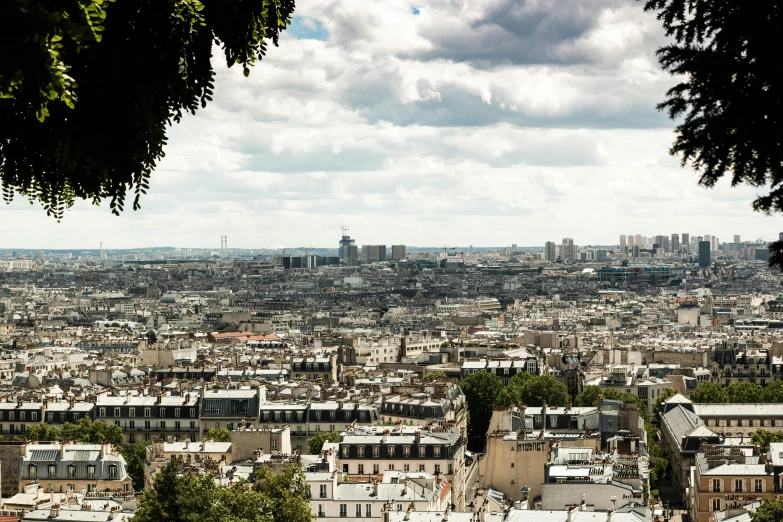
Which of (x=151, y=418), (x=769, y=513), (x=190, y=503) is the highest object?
(x=190, y=503)

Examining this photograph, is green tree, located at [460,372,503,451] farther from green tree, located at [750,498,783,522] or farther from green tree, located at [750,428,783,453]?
green tree, located at [750,498,783,522]

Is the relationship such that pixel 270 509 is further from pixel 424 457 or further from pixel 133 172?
pixel 133 172

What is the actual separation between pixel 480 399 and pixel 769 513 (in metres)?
42.7

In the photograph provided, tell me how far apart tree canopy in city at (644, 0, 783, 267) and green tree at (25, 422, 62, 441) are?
59130mm

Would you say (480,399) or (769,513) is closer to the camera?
(769,513)

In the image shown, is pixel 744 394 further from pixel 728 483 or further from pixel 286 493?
pixel 286 493

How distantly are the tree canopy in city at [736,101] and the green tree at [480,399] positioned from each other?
2892 inches

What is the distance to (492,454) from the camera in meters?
57.2

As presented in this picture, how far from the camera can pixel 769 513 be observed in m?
41.6

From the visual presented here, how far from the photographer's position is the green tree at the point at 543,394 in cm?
8012

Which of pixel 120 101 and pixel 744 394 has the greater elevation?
pixel 120 101

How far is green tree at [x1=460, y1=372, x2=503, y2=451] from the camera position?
82688mm

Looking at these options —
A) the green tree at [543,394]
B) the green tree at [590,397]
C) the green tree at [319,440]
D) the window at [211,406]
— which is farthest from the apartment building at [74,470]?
the green tree at [590,397]

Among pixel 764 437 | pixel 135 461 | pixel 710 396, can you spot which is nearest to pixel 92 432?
pixel 135 461
